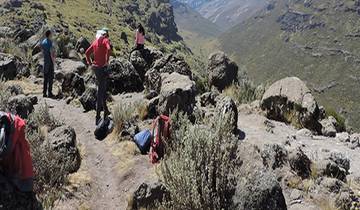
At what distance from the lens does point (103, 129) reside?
9.85 m

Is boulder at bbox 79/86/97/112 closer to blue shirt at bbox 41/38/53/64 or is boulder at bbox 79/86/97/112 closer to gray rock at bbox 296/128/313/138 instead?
blue shirt at bbox 41/38/53/64

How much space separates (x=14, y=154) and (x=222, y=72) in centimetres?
953

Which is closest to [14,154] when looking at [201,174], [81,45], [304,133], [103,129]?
[201,174]

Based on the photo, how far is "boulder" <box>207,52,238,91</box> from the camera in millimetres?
14711

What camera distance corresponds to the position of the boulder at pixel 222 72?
1471 cm

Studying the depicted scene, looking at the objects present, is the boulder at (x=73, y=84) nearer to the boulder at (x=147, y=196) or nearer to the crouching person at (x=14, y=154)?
the boulder at (x=147, y=196)

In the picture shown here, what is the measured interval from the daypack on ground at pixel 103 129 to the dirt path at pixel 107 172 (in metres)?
0.13

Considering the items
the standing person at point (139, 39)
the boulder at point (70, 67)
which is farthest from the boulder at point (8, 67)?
the standing person at point (139, 39)

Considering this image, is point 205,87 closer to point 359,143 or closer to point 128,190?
point 359,143

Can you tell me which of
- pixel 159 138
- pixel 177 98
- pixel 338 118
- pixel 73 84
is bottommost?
pixel 338 118

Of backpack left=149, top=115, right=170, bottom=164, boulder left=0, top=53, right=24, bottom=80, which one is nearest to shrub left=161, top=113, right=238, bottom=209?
backpack left=149, top=115, right=170, bottom=164

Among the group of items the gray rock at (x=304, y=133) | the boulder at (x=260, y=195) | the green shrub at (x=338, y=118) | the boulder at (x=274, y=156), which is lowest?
the green shrub at (x=338, y=118)

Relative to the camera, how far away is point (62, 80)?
15.5 m

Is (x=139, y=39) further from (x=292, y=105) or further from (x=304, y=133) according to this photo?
(x=304, y=133)
